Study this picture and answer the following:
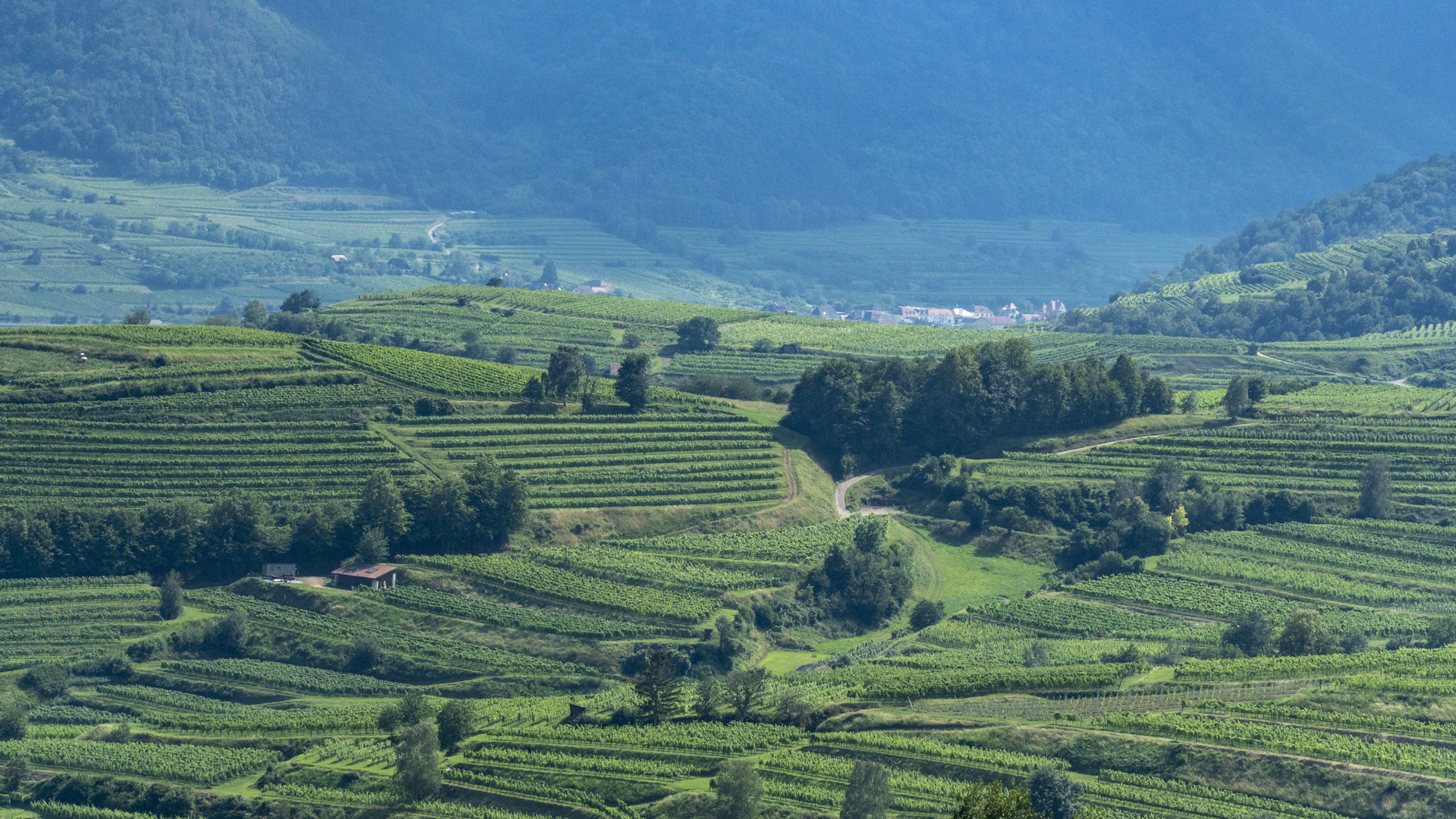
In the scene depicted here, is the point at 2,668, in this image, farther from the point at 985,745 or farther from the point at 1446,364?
the point at 1446,364

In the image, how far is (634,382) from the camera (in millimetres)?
132750

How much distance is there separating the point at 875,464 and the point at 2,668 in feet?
233

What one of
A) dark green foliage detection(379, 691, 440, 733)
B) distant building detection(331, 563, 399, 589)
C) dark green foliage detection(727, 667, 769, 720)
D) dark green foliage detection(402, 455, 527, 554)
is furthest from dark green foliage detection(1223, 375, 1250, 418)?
dark green foliage detection(379, 691, 440, 733)

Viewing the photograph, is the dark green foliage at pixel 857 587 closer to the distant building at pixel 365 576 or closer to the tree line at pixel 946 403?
the tree line at pixel 946 403

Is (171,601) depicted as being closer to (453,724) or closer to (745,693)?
(453,724)

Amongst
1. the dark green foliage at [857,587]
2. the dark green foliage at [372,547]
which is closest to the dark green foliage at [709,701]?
the dark green foliage at [857,587]

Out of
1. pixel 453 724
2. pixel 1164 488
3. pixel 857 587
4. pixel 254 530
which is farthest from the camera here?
pixel 1164 488

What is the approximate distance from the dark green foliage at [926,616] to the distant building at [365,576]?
116 ft

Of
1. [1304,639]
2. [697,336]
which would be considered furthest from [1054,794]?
[697,336]

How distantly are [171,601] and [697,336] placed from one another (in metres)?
89.7

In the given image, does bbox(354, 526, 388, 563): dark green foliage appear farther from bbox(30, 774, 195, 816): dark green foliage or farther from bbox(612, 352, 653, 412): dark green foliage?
bbox(612, 352, 653, 412): dark green foliage

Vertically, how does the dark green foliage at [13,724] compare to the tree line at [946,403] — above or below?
below

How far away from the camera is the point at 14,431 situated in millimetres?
114500

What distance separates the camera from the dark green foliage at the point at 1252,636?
9244cm
